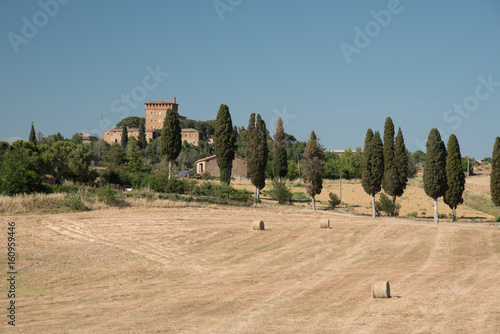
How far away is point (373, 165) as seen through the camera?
4853 centimetres

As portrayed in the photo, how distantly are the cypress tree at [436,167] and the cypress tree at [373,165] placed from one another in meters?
4.80

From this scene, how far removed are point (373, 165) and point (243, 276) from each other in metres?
31.0

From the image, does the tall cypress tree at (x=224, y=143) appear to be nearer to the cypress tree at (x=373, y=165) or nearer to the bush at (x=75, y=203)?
the cypress tree at (x=373, y=165)

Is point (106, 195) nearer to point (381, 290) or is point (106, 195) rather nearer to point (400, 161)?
point (381, 290)

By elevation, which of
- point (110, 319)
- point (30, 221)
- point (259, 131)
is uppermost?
point (259, 131)

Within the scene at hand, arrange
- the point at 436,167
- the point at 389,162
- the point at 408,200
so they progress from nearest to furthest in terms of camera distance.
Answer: the point at 436,167
the point at 389,162
the point at 408,200

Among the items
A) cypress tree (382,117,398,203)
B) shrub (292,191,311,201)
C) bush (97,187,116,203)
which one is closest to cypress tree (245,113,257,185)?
shrub (292,191,311,201)

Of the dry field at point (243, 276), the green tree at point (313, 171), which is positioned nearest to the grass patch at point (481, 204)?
the green tree at point (313, 171)

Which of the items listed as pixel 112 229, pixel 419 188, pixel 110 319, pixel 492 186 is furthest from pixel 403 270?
pixel 419 188

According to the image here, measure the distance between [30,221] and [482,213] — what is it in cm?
5065

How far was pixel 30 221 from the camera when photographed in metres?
30.4

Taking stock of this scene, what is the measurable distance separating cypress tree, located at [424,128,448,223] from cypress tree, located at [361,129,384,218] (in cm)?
480

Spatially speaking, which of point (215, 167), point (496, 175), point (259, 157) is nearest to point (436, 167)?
point (496, 175)

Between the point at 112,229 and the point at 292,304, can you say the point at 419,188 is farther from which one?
the point at 292,304
